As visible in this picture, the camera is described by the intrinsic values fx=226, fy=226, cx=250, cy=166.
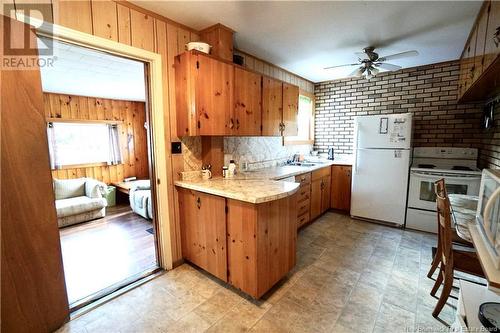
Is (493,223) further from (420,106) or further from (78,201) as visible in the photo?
(78,201)

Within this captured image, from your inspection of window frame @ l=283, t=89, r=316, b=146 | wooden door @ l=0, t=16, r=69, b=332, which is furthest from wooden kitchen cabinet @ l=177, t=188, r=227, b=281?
window frame @ l=283, t=89, r=316, b=146

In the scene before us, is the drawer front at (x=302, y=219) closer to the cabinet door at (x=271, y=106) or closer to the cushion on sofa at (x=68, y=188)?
the cabinet door at (x=271, y=106)

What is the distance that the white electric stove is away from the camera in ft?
9.85

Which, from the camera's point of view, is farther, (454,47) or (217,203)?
(454,47)

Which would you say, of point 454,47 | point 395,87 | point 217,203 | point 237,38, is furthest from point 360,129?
point 217,203

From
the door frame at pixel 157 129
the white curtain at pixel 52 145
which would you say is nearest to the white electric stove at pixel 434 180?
the door frame at pixel 157 129

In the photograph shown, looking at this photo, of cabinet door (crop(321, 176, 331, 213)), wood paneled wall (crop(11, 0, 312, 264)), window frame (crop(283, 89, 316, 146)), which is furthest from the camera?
window frame (crop(283, 89, 316, 146))

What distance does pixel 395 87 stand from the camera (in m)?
3.82

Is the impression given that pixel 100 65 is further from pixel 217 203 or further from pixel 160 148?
pixel 217 203

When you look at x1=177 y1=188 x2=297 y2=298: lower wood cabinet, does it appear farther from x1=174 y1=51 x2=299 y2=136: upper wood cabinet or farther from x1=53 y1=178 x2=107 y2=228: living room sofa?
x1=53 y1=178 x2=107 y2=228: living room sofa

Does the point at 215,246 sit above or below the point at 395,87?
below

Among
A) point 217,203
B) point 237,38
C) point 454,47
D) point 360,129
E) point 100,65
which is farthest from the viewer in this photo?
point 360,129

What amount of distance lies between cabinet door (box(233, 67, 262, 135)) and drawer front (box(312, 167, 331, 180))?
130 centimetres

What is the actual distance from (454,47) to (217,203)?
3.47m
